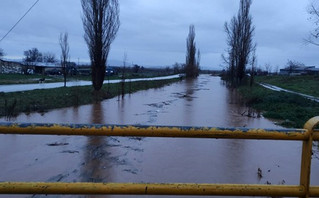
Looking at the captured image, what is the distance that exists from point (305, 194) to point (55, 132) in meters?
1.71

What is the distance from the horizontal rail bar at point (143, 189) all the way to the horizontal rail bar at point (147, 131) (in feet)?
1.09

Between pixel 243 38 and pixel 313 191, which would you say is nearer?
pixel 313 191

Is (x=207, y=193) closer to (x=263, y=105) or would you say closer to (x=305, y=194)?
(x=305, y=194)

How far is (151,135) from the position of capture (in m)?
2.10

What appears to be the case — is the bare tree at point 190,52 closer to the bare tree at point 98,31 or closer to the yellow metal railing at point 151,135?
the bare tree at point 98,31

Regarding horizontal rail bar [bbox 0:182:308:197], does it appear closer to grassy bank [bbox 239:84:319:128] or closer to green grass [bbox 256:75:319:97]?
grassy bank [bbox 239:84:319:128]

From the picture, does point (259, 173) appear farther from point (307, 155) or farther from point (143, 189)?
point (143, 189)

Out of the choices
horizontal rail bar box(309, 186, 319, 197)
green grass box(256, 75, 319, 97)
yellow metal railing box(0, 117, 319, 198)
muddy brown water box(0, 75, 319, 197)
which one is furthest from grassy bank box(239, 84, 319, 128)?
yellow metal railing box(0, 117, 319, 198)

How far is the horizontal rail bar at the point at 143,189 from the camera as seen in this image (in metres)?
2.07

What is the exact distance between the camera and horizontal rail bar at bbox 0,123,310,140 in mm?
2039

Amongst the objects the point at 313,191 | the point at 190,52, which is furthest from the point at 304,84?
the point at 313,191

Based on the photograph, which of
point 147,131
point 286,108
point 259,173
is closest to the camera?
point 147,131

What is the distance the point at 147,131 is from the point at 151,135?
0.04m

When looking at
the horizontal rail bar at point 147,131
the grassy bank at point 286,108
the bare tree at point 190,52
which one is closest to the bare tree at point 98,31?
the grassy bank at point 286,108
